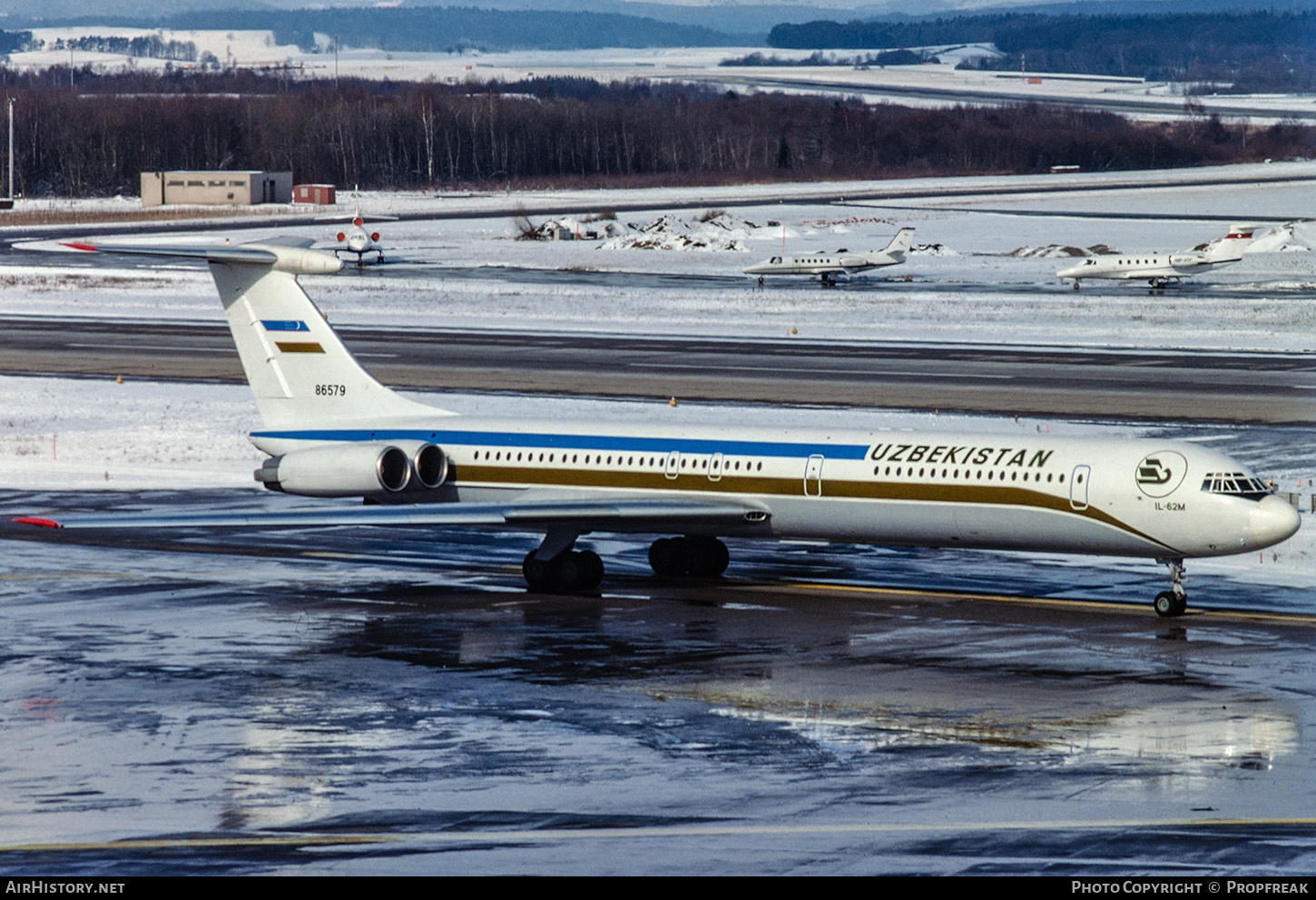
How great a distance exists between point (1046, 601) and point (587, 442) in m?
8.57

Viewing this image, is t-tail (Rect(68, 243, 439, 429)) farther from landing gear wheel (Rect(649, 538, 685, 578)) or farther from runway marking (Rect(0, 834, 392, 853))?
runway marking (Rect(0, 834, 392, 853))

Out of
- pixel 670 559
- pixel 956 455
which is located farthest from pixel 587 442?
pixel 956 455

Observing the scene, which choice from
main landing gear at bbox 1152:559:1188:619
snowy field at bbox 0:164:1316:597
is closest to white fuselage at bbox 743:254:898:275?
snowy field at bbox 0:164:1316:597

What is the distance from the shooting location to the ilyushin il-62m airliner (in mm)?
27938

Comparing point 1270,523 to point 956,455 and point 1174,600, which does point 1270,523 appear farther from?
point 956,455

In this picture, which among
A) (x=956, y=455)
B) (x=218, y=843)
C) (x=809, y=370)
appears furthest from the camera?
(x=809, y=370)

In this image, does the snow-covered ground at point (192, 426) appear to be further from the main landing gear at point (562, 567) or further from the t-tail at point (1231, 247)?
the t-tail at point (1231, 247)

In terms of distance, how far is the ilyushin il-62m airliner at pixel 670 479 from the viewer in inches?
1100

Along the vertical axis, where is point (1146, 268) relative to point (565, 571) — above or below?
above

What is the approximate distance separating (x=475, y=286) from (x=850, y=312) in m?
19.8

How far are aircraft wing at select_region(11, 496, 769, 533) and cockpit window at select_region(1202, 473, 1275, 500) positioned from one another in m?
7.35

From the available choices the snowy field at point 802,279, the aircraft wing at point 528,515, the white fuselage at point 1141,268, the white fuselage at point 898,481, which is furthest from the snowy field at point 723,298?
the aircraft wing at point 528,515

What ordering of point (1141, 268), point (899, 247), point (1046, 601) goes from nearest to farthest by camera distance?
point (1046, 601)
point (1141, 268)
point (899, 247)

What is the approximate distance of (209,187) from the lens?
153875 mm
